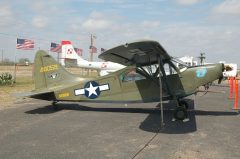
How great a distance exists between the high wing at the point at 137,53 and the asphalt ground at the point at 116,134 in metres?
1.97

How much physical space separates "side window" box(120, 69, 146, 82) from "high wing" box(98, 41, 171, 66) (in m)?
0.30

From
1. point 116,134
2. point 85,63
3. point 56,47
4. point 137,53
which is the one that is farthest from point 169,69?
point 56,47

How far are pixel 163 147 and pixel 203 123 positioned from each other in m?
3.11

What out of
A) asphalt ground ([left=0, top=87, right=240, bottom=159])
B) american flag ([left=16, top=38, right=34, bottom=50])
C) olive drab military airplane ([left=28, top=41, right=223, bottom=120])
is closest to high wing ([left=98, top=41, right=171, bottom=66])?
olive drab military airplane ([left=28, top=41, right=223, bottom=120])

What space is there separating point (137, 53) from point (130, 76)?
1.62 meters

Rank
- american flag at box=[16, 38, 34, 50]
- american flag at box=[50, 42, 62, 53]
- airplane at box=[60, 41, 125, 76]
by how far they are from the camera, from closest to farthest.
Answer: american flag at box=[16, 38, 34, 50]
airplane at box=[60, 41, 125, 76]
american flag at box=[50, 42, 62, 53]

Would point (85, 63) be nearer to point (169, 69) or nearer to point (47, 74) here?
point (47, 74)

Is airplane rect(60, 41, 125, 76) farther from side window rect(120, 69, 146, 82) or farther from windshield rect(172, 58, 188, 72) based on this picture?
windshield rect(172, 58, 188, 72)

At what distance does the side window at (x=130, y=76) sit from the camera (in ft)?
35.6

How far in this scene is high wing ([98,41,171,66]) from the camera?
8281mm

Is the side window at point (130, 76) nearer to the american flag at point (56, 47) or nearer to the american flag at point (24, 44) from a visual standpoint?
the american flag at point (24, 44)

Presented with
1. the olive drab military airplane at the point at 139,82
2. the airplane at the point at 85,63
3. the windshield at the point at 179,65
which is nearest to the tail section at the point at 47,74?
the olive drab military airplane at the point at 139,82

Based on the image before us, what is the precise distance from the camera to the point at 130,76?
11031 millimetres

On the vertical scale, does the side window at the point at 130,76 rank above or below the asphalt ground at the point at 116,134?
above
